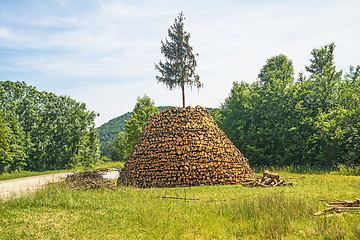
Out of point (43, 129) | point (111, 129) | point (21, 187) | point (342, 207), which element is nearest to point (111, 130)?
point (111, 129)

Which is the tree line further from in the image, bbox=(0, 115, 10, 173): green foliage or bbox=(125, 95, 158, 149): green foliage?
bbox=(125, 95, 158, 149): green foliage

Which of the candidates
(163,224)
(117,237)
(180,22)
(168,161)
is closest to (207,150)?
(168,161)

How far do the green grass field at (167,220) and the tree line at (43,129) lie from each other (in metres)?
23.1

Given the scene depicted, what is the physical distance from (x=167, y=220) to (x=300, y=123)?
14731mm

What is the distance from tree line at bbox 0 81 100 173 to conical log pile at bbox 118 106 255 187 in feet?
64.4

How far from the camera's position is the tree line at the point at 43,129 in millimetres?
28594

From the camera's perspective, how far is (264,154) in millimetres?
19859

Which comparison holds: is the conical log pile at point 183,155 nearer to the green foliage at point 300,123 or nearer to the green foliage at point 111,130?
the green foliage at point 300,123

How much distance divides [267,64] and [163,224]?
96.1 ft

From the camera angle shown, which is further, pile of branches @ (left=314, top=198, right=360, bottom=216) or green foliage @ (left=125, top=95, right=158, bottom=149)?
green foliage @ (left=125, top=95, right=158, bottom=149)

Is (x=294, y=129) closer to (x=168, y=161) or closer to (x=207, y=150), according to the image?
(x=207, y=150)

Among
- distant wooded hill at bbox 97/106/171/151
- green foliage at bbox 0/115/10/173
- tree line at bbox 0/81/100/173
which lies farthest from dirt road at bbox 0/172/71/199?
distant wooded hill at bbox 97/106/171/151

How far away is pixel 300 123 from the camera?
1809 cm

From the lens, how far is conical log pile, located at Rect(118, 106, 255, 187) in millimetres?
12205
